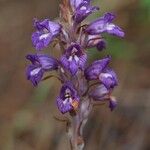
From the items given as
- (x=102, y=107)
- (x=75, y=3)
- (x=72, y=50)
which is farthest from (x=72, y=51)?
(x=102, y=107)

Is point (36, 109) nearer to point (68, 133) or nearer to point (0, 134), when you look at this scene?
point (0, 134)

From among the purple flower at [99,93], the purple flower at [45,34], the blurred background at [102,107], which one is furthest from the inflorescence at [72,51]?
the blurred background at [102,107]

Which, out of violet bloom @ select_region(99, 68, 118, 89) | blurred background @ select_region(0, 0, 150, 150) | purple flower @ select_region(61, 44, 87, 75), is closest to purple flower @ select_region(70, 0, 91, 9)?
purple flower @ select_region(61, 44, 87, 75)

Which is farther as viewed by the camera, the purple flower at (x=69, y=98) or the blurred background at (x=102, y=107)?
the blurred background at (x=102, y=107)

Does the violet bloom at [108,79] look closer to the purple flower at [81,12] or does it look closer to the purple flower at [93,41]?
the purple flower at [93,41]

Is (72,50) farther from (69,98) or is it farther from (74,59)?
(69,98)

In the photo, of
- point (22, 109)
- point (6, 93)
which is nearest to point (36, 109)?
point (22, 109)
